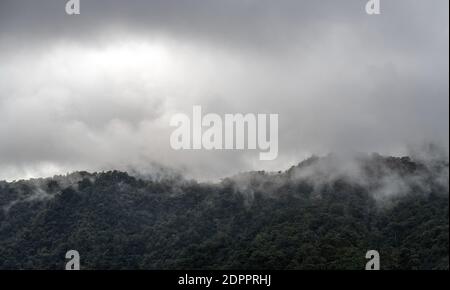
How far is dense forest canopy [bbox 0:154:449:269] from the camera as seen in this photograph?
58.3 m

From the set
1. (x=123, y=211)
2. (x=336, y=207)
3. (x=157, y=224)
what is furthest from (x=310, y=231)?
(x=123, y=211)

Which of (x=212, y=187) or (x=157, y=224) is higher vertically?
(x=212, y=187)

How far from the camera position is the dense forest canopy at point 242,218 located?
5834cm

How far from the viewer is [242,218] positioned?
78.0 meters

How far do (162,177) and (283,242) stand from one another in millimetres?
46473

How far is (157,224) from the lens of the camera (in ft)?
286

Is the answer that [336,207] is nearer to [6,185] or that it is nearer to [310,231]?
[310,231]
